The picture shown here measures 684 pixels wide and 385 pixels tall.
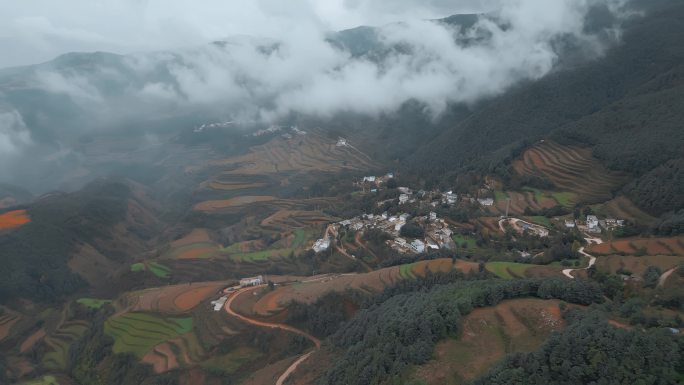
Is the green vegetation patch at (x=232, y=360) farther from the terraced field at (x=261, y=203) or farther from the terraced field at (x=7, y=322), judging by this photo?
the terraced field at (x=261, y=203)

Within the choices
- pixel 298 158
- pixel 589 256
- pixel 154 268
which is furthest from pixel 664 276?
pixel 298 158

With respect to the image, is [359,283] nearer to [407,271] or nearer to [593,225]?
[407,271]

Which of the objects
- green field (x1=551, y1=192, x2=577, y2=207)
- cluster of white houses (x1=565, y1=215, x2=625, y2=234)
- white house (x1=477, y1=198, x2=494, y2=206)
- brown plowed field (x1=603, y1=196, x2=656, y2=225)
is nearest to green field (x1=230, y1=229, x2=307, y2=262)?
white house (x1=477, y1=198, x2=494, y2=206)

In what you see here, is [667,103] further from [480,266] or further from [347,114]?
[347,114]

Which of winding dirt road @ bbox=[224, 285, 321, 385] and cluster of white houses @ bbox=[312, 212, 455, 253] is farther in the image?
cluster of white houses @ bbox=[312, 212, 455, 253]

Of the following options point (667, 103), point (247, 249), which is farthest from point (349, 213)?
point (667, 103)

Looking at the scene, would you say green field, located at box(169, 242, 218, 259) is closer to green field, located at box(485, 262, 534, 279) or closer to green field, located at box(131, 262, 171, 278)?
green field, located at box(131, 262, 171, 278)
